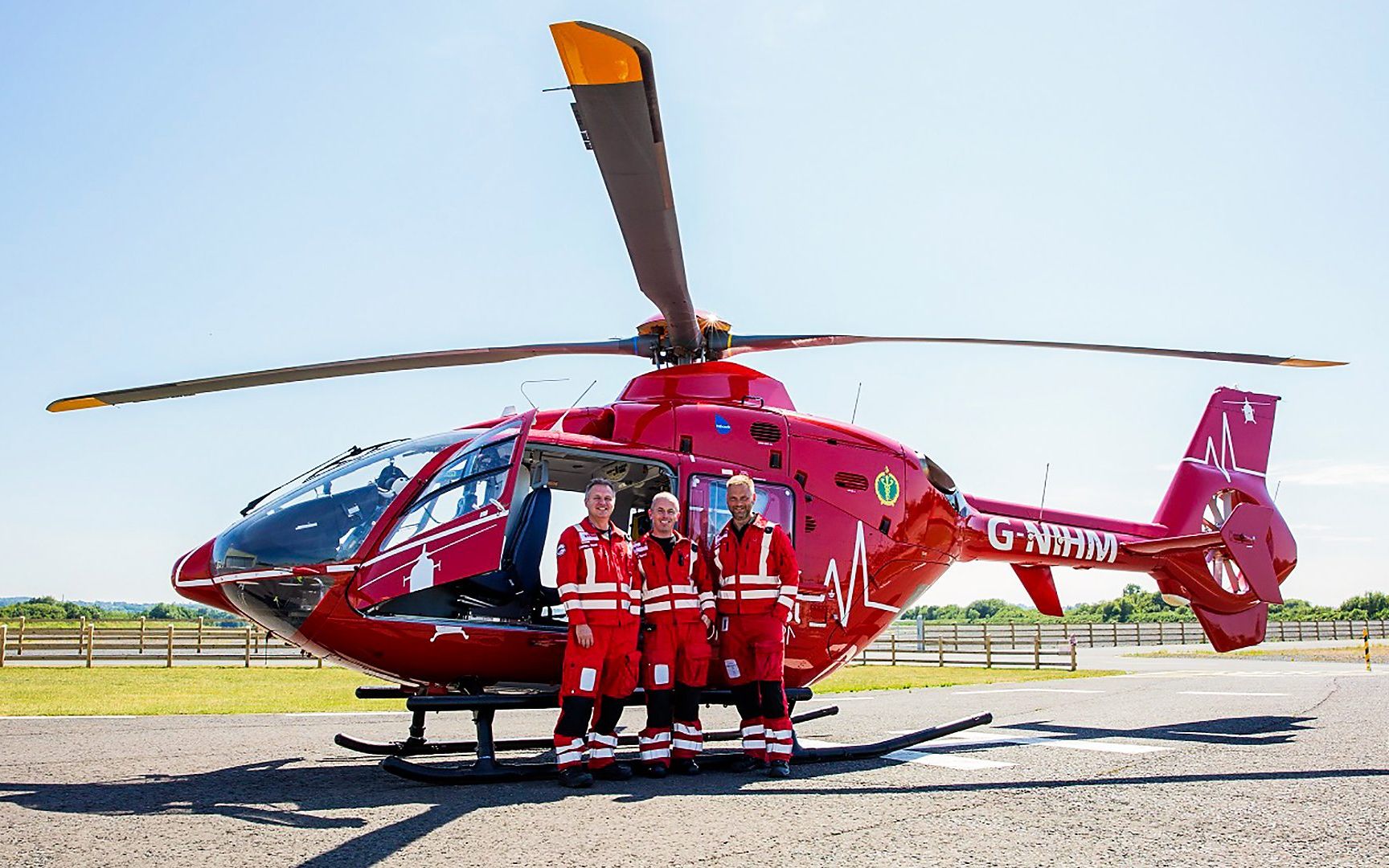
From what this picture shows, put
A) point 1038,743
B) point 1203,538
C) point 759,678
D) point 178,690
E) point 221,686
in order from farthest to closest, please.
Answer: point 221,686 < point 178,690 < point 1203,538 < point 1038,743 < point 759,678

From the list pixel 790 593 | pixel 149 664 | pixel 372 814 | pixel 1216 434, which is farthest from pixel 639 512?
pixel 149 664

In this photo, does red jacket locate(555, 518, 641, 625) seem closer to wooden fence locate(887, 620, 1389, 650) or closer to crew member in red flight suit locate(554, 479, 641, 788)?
crew member in red flight suit locate(554, 479, 641, 788)

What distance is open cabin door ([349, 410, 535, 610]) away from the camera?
7.20m

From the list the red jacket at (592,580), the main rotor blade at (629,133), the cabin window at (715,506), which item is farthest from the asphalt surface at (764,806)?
the main rotor blade at (629,133)

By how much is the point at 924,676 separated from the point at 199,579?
18.6 m

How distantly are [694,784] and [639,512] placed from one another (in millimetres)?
2671

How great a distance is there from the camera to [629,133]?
508 cm

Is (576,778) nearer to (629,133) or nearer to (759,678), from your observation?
(759,678)

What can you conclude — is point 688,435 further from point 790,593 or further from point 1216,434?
point 1216,434

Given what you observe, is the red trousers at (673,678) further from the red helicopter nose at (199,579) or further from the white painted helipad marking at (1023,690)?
the white painted helipad marking at (1023,690)

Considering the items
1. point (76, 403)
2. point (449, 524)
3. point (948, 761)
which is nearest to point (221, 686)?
point (76, 403)

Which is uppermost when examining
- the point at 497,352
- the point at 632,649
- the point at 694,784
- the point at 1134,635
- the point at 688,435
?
the point at 497,352

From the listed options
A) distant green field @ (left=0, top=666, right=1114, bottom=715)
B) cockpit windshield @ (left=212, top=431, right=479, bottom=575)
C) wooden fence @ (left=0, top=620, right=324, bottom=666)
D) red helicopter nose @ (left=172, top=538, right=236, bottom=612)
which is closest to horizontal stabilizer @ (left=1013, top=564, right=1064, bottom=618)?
distant green field @ (left=0, top=666, right=1114, bottom=715)

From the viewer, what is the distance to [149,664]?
2636 centimetres
